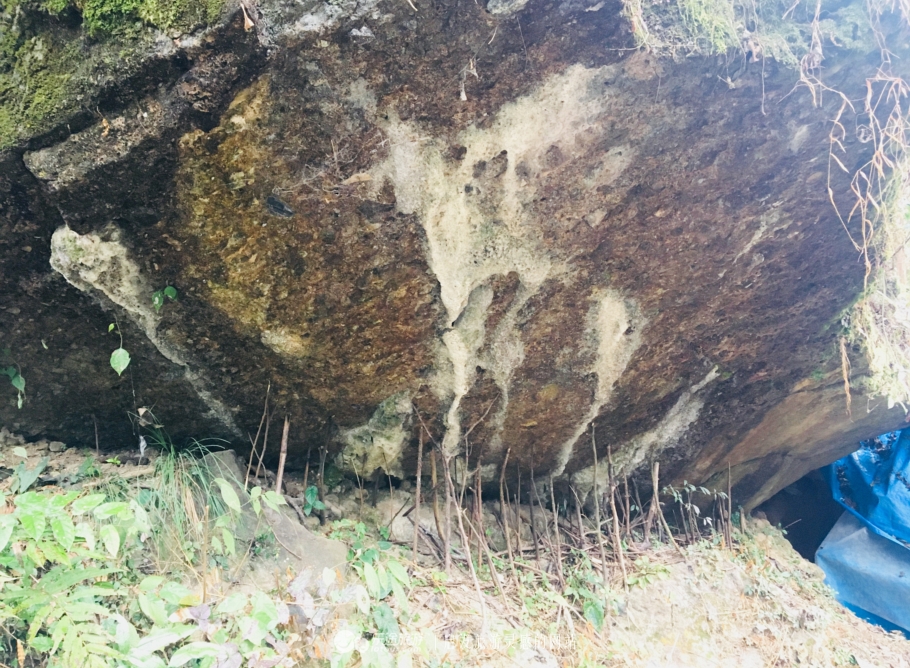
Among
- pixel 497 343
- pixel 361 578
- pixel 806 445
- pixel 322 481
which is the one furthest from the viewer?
pixel 806 445

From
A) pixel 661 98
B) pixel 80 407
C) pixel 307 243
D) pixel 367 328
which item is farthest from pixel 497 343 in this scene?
pixel 80 407

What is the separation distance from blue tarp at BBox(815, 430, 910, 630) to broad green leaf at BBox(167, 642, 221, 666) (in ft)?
15.4

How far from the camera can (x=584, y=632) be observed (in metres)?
2.80

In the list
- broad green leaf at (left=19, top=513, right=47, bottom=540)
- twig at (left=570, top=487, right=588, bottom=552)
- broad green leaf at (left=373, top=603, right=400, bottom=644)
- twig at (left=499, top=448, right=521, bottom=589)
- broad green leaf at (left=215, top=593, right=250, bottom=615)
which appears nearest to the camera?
broad green leaf at (left=19, top=513, right=47, bottom=540)

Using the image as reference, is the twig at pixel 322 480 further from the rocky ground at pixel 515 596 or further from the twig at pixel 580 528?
the twig at pixel 580 528

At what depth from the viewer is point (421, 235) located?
87.9 inches

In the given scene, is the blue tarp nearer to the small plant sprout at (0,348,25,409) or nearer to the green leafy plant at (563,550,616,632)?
the green leafy plant at (563,550,616,632)

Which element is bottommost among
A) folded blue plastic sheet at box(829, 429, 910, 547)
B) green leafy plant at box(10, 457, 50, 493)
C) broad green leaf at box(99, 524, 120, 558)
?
folded blue plastic sheet at box(829, 429, 910, 547)

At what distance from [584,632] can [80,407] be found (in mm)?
2581

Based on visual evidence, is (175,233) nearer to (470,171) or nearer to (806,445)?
(470,171)

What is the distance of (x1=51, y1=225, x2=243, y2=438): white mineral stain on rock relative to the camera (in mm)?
1892

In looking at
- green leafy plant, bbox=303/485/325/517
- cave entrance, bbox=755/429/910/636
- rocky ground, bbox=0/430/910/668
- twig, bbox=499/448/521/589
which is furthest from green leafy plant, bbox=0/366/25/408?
cave entrance, bbox=755/429/910/636

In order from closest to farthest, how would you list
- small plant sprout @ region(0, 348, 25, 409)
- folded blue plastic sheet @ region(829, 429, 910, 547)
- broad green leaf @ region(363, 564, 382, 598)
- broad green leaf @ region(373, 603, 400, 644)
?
broad green leaf @ region(363, 564, 382, 598)
broad green leaf @ region(373, 603, 400, 644)
small plant sprout @ region(0, 348, 25, 409)
folded blue plastic sheet @ region(829, 429, 910, 547)

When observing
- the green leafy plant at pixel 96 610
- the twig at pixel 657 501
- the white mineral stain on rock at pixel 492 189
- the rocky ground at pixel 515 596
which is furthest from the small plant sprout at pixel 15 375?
the twig at pixel 657 501
